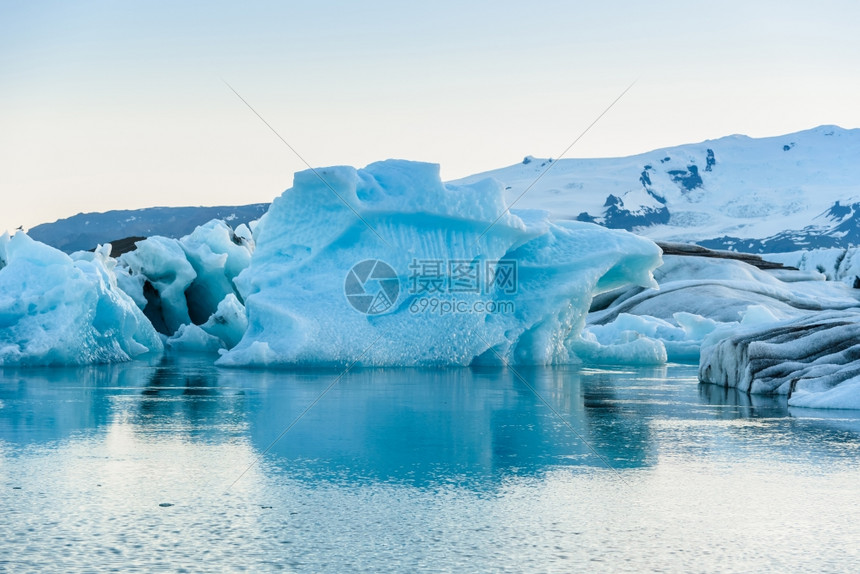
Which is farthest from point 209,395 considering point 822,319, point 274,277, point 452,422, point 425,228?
point 822,319

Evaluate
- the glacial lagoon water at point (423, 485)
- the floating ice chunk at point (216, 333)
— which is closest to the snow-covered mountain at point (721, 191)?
the floating ice chunk at point (216, 333)

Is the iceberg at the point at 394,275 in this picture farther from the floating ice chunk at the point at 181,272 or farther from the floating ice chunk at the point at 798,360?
the floating ice chunk at the point at 181,272

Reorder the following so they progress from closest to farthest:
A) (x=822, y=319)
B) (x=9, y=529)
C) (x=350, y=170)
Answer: (x=9, y=529) < (x=822, y=319) < (x=350, y=170)

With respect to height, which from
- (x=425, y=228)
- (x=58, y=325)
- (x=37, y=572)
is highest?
(x=425, y=228)

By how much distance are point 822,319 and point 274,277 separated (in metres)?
7.29

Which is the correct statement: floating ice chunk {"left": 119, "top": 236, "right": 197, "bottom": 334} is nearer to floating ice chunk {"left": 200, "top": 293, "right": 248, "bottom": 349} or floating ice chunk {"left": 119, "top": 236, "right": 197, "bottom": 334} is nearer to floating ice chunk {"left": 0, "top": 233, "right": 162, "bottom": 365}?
floating ice chunk {"left": 200, "top": 293, "right": 248, "bottom": 349}

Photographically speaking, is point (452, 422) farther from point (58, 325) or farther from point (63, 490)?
point (58, 325)

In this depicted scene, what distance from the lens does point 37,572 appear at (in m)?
3.56

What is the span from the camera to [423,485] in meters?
5.20

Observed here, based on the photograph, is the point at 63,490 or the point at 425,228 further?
the point at 425,228

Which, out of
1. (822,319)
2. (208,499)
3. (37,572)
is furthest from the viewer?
(822,319)

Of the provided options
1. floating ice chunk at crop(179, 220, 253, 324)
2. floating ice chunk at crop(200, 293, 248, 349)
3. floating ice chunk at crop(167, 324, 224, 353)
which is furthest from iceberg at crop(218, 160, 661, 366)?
floating ice chunk at crop(179, 220, 253, 324)

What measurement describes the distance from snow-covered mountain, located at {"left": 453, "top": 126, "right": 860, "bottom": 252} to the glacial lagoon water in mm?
65773

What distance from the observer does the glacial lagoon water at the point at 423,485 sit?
3857mm
